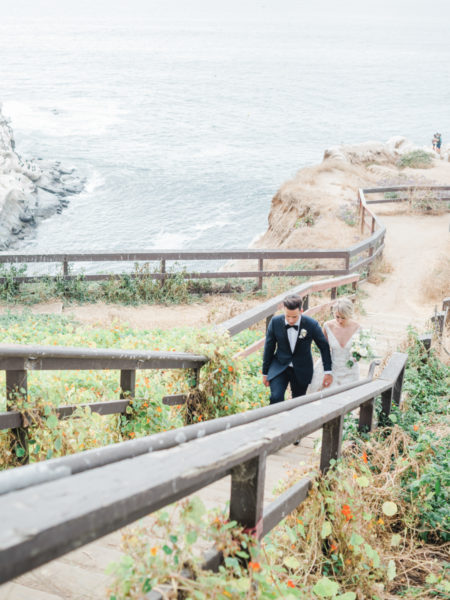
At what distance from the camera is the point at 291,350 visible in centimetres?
557

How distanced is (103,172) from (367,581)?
47.8m

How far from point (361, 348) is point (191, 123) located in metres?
74.6

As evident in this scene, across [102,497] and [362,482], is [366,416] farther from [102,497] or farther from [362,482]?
[102,497]

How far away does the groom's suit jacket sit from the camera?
18.1 ft

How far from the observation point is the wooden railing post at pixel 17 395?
140 inches

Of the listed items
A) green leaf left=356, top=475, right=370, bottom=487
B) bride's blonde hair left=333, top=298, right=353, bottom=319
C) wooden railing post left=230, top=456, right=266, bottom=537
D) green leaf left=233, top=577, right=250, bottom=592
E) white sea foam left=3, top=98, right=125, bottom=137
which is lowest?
green leaf left=356, top=475, right=370, bottom=487

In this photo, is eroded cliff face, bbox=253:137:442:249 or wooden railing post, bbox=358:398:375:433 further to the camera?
eroded cliff face, bbox=253:137:442:249

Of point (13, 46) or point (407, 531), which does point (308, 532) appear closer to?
point (407, 531)

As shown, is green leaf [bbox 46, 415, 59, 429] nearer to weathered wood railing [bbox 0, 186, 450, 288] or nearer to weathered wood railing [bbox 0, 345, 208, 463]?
weathered wood railing [bbox 0, 345, 208, 463]

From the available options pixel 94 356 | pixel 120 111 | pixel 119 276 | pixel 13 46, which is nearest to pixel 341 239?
pixel 119 276

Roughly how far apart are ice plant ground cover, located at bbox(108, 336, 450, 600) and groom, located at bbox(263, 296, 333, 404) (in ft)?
3.77

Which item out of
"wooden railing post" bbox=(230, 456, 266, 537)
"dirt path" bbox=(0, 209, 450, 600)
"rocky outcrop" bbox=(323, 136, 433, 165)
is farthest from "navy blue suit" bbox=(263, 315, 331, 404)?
"rocky outcrop" bbox=(323, 136, 433, 165)

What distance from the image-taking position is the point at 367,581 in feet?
9.35

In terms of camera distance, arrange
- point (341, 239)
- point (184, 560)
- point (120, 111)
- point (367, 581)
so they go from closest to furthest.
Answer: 1. point (184, 560)
2. point (367, 581)
3. point (341, 239)
4. point (120, 111)
